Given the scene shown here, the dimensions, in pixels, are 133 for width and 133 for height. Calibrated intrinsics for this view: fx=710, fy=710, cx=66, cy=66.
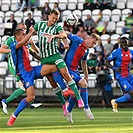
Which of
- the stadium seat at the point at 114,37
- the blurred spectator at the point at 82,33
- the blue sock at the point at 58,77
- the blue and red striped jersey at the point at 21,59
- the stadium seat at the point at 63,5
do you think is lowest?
the stadium seat at the point at 114,37

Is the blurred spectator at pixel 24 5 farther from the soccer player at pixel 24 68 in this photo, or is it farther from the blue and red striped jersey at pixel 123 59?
the soccer player at pixel 24 68

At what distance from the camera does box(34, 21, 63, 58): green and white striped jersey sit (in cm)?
1482

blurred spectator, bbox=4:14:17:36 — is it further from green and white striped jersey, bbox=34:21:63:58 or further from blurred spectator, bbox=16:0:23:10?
green and white striped jersey, bbox=34:21:63:58

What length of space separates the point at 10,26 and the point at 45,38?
13.5 metres

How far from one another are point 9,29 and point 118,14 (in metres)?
4.41

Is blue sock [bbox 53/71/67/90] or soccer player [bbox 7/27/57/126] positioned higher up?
soccer player [bbox 7/27/57/126]

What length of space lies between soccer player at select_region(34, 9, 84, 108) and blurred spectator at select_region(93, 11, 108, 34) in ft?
40.7

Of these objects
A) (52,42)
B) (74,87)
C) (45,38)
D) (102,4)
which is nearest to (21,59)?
(45,38)

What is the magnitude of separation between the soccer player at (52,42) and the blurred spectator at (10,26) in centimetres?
1309

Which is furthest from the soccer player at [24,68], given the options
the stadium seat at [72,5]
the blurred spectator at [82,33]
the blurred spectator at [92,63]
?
the stadium seat at [72,5]

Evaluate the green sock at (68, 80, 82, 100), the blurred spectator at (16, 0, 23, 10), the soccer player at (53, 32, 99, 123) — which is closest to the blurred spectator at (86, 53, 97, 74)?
the blurred spectator at (16, 0, 23, 10)

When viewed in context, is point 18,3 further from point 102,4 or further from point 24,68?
point 24,68

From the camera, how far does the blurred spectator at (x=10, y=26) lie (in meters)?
28.3

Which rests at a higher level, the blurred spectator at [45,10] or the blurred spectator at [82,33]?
the blurred spectator at [45,10]
